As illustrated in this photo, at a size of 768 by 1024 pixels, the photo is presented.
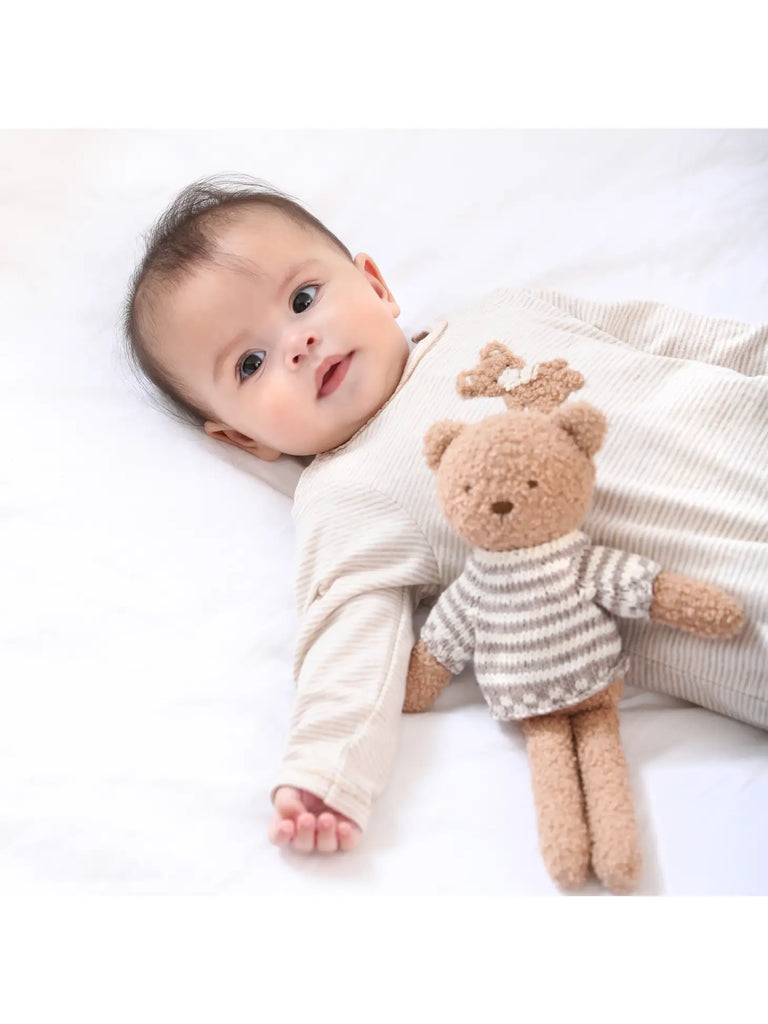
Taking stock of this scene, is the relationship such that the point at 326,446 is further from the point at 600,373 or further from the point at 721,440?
the point at 721,440

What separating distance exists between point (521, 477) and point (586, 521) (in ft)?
0.54

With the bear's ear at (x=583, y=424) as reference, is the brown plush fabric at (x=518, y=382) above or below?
below

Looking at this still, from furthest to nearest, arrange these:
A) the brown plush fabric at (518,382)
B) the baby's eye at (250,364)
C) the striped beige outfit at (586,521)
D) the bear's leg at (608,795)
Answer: the baby's eye at (250,364)
the brown plush fabric at (518,382)
the striped beige outfit at (586,521)
the bear's leg at (608,795)

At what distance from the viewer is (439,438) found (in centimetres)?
96

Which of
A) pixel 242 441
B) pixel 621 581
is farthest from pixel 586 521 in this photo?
pixel 242 441

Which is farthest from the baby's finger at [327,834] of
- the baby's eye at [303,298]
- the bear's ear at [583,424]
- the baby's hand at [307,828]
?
the baby's eye at [303,298]

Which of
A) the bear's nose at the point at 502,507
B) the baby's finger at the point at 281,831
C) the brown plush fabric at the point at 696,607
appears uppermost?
the bear's nose at the point at 502,507

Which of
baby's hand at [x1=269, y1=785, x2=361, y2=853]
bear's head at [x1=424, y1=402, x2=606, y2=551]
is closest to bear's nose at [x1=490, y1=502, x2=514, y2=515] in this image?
bear's head at [x1=424, y1=402, x2=606, y2=551]

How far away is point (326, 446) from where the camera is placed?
1.22m

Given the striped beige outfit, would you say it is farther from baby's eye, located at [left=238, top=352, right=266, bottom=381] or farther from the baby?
baby's eye, located at [left=238, top=352, right=266, bottom=381]

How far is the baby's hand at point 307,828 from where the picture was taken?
2.89 feet

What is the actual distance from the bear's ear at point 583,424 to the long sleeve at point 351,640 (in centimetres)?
23

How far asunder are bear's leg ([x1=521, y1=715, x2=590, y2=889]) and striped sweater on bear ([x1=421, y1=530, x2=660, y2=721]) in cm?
2

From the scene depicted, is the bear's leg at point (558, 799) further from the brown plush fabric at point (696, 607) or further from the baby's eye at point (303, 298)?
the baby's eye at point (303, 298)
